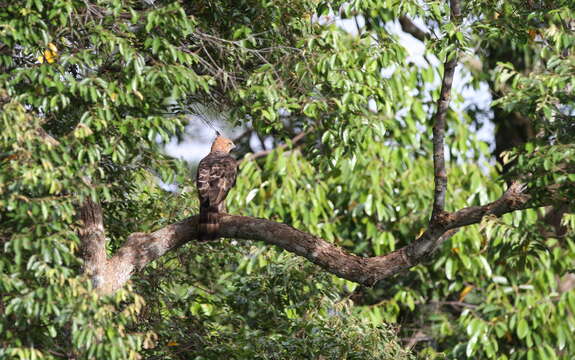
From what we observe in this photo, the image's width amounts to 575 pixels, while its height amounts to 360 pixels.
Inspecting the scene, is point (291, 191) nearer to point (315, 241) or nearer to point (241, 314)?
point (241, 314)

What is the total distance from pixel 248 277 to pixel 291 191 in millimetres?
2781

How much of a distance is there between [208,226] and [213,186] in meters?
0.85

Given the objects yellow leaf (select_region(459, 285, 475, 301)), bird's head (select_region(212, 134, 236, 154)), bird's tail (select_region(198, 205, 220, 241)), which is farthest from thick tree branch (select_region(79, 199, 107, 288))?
yellow leaf (select_region(459, 285, 475, 301))

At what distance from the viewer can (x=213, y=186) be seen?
7773 mm

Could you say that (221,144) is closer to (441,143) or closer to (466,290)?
Answer: (441,143)

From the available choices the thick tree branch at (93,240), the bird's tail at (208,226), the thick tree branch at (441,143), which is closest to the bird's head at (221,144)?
the bird's tail at (208,226)

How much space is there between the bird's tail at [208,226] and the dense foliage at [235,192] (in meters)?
0.42

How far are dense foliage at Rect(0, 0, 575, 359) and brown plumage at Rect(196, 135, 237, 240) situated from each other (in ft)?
0.86

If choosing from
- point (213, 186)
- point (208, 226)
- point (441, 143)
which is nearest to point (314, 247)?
point (208, 226)

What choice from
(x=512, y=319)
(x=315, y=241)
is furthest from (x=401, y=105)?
(x=315, y=241)

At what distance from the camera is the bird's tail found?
6.97 meters

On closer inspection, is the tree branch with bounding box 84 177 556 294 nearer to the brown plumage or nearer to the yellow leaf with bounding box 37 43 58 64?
the brown plumage

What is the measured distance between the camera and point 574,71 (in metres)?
6.85

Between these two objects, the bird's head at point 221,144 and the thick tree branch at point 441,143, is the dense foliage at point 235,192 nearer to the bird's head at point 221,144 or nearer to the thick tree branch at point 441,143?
the thick tree branch at point 441,143
